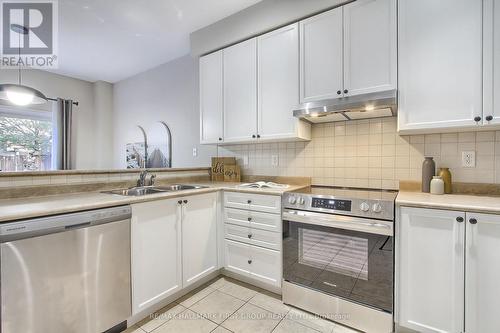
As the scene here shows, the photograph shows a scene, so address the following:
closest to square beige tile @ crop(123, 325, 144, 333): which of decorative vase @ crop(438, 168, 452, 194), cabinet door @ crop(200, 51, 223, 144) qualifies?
cabinet door @ crop(200, 51, 223, 144)

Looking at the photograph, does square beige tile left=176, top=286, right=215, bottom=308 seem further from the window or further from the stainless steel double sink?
the window

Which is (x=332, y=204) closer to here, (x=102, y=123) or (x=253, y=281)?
(x=253, y=281)

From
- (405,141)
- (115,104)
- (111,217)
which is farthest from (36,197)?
(115,104)

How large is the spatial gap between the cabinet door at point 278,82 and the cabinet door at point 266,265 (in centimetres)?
106

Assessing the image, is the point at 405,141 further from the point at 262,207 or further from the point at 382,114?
the point at 262,207

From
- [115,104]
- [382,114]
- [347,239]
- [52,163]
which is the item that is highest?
[115,104]

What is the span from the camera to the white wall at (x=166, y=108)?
10.8 ft

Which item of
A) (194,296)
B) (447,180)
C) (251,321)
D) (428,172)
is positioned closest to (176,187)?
(194,296)

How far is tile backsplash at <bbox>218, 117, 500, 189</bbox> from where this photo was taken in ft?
5.68

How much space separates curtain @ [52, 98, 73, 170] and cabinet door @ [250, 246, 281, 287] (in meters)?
3.50

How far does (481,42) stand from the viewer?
1453mm

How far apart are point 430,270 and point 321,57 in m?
1.72

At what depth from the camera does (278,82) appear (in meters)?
2.23

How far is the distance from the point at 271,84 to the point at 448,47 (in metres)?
1.32
